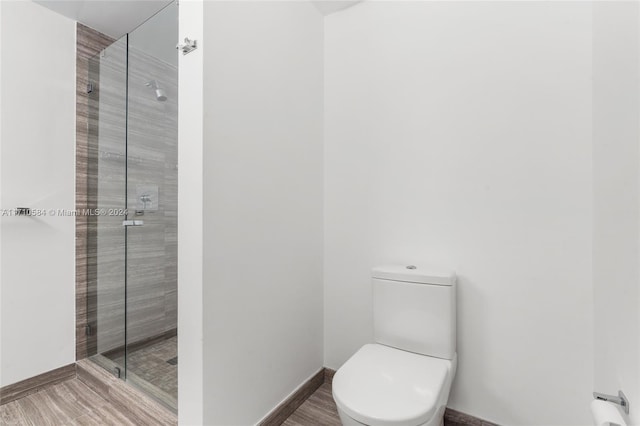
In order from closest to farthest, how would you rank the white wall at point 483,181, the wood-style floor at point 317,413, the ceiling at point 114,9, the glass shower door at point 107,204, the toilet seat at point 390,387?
1. the toilet seat at point 390,387
2. the white wall at point 483,181
3. the wood-style floor at point 317,413
4. the ceiling at point 114,9
5. the glass shower door at point 107,204

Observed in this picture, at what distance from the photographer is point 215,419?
1.21 metres

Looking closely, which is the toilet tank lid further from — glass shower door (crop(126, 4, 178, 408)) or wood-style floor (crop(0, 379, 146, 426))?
wood-style floor (crop(0, 379, 146, 426))

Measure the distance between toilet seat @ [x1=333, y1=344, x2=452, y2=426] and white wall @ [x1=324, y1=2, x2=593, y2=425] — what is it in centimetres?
35

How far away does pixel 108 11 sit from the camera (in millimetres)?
1888

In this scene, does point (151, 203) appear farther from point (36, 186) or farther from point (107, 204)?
point (36, 186)

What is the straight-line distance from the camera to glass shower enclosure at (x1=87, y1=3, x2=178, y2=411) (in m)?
1.68

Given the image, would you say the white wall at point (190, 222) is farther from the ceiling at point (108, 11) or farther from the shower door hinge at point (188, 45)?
the ceiling at point (108, 11)

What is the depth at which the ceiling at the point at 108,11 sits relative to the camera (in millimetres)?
1811

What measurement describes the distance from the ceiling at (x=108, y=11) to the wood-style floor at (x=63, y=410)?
2304 mm

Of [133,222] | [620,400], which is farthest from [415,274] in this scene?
[133,222]

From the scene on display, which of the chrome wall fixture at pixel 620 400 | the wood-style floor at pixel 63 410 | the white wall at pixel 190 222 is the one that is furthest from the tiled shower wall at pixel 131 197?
the chrome wall fixture at pixel 620 400

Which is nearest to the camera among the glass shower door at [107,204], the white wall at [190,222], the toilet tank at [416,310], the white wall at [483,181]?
the white wall at [190,222]

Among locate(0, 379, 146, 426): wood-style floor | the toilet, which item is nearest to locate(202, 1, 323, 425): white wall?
the toilet

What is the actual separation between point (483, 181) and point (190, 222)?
1328mm
